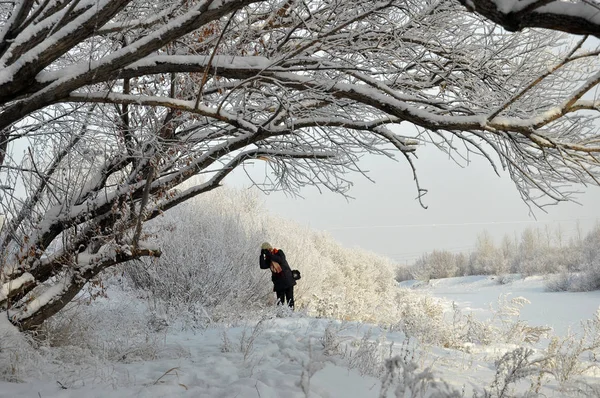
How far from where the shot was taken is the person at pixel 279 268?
29.9 ft

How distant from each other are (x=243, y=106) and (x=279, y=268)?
221 inches

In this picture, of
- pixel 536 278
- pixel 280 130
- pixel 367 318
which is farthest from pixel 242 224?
pixel 536 278

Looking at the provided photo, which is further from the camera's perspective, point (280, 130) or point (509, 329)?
point (509, 329)

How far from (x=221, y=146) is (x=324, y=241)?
50.5 ft

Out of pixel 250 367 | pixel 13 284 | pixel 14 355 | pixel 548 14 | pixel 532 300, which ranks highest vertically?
pixel 548 14

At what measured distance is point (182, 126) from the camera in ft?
17.4

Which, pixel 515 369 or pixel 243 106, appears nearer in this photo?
pixel 515 369

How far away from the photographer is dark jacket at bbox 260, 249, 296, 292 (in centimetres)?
912

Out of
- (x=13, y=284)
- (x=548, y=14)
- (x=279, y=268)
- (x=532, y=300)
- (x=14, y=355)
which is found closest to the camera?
(x=548, y=14)

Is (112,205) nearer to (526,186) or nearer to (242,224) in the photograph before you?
(526,186)

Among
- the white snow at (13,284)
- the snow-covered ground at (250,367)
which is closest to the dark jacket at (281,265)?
the snow-covered ground at (250,367)

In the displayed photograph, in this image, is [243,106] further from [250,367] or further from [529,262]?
[529,262]

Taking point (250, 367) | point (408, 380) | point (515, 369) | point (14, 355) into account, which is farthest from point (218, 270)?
point (408, 380)

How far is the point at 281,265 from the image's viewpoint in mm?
9195
